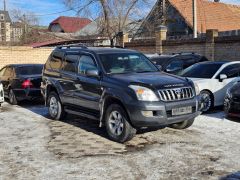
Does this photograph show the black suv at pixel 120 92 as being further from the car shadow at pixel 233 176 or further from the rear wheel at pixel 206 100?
the rear wheel at pixel 206 100

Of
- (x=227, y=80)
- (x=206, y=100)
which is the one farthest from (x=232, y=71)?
(x=206, y=100)

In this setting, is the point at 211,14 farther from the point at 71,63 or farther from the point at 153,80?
the point at 153,80

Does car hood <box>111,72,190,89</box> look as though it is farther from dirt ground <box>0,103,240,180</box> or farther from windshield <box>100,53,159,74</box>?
dirt ground <box>0,103,240,180</box>

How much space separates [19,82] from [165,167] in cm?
840

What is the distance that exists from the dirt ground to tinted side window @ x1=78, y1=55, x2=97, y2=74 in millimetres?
1339

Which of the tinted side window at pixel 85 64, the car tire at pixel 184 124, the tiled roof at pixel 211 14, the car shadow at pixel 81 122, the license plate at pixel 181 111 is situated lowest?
the car shadow at pixel 81 122

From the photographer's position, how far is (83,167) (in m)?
6.02

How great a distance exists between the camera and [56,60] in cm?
1021

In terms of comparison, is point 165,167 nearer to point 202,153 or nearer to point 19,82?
point 202,153

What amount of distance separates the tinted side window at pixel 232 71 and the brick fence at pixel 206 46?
504 centimetres

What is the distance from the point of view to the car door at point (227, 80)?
1073 centimetres

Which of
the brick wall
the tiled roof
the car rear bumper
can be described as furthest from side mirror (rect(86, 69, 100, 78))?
the tiled roof

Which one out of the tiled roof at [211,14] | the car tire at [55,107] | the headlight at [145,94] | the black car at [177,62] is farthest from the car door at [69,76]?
the tiled roof at [211,14]

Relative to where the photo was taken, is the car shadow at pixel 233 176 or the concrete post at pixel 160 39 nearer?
the car shadow at pixel 233 176
